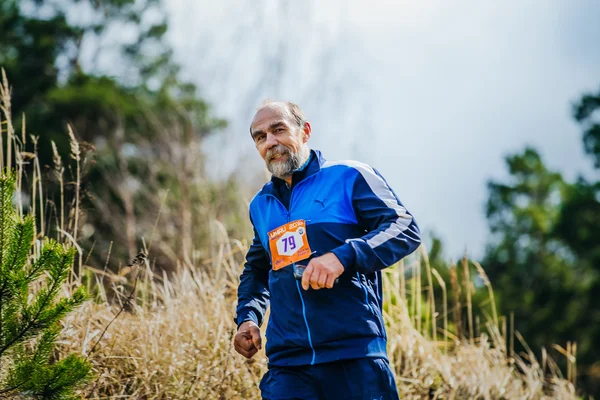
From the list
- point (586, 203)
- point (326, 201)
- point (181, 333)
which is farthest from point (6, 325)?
point (586, 203)

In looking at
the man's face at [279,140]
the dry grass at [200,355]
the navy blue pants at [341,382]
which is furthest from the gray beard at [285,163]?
the dry grass at [200,355]

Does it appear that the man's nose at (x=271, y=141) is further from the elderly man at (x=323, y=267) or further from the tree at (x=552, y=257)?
the tree at (x=552, y=257)

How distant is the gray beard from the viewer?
2.97 m

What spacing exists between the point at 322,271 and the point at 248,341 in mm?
624

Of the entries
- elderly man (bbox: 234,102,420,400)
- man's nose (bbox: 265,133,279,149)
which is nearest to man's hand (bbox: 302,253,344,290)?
elderly man (bbox: 234,102,420,400)

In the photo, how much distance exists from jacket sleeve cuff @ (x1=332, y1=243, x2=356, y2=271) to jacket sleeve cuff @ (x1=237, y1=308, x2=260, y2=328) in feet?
2.07

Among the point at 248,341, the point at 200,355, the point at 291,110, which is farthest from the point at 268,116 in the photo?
the point at 200,355

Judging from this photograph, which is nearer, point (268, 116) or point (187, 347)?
point (268, 116)

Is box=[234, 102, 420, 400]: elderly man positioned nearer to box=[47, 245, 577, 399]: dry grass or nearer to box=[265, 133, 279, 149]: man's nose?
box=[265, 133, 279, 149]: man's nose

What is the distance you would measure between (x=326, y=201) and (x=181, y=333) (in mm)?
1628

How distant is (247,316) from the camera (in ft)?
10.0

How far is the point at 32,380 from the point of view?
2.54m

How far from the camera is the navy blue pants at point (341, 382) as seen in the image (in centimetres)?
265

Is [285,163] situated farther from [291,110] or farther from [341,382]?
[341,382]
